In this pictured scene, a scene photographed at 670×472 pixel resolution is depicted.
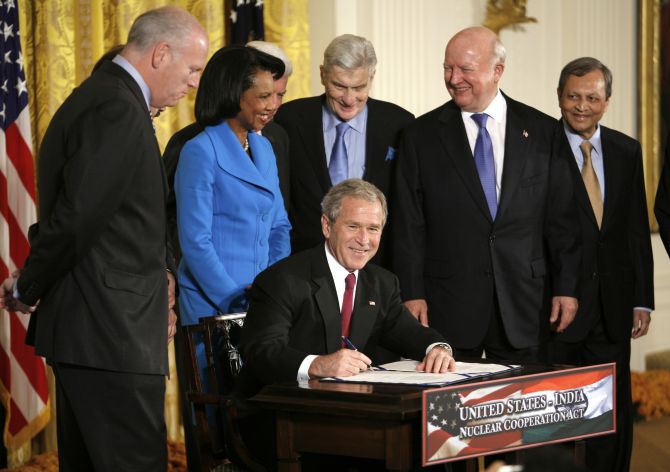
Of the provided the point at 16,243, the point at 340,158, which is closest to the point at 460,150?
the point at 340,158

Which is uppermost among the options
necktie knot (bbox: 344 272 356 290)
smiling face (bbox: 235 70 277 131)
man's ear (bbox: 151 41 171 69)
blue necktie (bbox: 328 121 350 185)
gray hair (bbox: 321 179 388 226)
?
man's ear (bbox: 151 41 171 69)

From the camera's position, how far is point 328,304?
10.7ft

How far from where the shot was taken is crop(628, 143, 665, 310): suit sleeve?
15.8 feet

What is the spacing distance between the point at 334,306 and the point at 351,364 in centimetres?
39

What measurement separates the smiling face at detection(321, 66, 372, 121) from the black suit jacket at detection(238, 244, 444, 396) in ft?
3.48

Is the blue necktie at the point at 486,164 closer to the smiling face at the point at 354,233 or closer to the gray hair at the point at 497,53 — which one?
the gray hair at the point at 497,53

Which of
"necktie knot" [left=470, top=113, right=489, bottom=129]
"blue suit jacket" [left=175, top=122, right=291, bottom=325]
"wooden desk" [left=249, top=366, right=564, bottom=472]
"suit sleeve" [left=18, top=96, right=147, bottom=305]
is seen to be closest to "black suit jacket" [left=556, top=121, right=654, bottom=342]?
"necktie knot" [left=470, top=113, right=489, bottom=129]

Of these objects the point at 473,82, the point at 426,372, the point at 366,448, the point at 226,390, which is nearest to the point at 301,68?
the point at 473,82

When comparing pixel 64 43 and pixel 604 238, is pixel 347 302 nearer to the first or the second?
pixel 604 238

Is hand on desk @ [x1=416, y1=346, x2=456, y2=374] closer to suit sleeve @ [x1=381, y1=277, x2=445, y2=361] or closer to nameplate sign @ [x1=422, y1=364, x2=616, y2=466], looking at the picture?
suit sleeve @ [x1=381, y1=277, x2=445, y2=361]

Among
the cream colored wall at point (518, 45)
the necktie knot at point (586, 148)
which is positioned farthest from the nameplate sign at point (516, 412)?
the cream colored wall at point (518, 45)

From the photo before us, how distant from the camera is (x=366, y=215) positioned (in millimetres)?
3391

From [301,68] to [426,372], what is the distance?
315 cm

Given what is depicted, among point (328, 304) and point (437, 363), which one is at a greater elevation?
point (328, 304)
